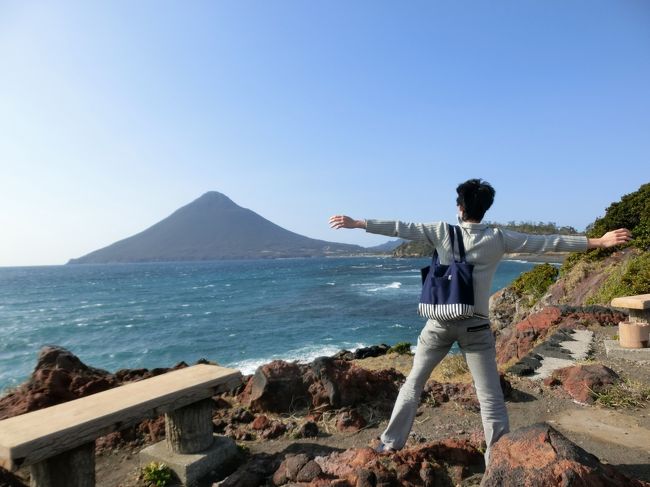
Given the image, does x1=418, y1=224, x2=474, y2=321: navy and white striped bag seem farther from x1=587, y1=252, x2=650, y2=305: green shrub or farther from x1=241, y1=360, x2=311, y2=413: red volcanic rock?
x1=587, y1=252, x2=650, y2=305: green shrub

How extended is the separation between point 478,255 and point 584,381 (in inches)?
142

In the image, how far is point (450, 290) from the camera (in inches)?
115

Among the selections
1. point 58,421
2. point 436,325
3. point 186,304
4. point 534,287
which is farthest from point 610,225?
point 186,304

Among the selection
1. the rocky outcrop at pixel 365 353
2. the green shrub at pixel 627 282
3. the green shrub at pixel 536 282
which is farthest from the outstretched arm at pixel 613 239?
the green shrub at pixel 536 282

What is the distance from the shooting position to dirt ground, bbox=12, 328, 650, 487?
12.7 ft

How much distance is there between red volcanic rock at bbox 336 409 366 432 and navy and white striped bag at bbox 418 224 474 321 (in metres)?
2.29

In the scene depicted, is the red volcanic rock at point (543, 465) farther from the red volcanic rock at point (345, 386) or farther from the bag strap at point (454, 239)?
the red volcanic rock at point (345, 386)

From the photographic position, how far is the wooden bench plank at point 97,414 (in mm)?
2787

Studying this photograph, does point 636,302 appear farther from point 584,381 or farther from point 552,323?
point 552,323

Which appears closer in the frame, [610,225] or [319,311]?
[610,225]

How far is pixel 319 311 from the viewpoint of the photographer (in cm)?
3186

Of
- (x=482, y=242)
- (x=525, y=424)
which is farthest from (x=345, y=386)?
(x=482, y=242)

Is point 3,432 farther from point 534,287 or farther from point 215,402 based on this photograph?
point 534,287

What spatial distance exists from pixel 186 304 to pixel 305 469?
41797mm
